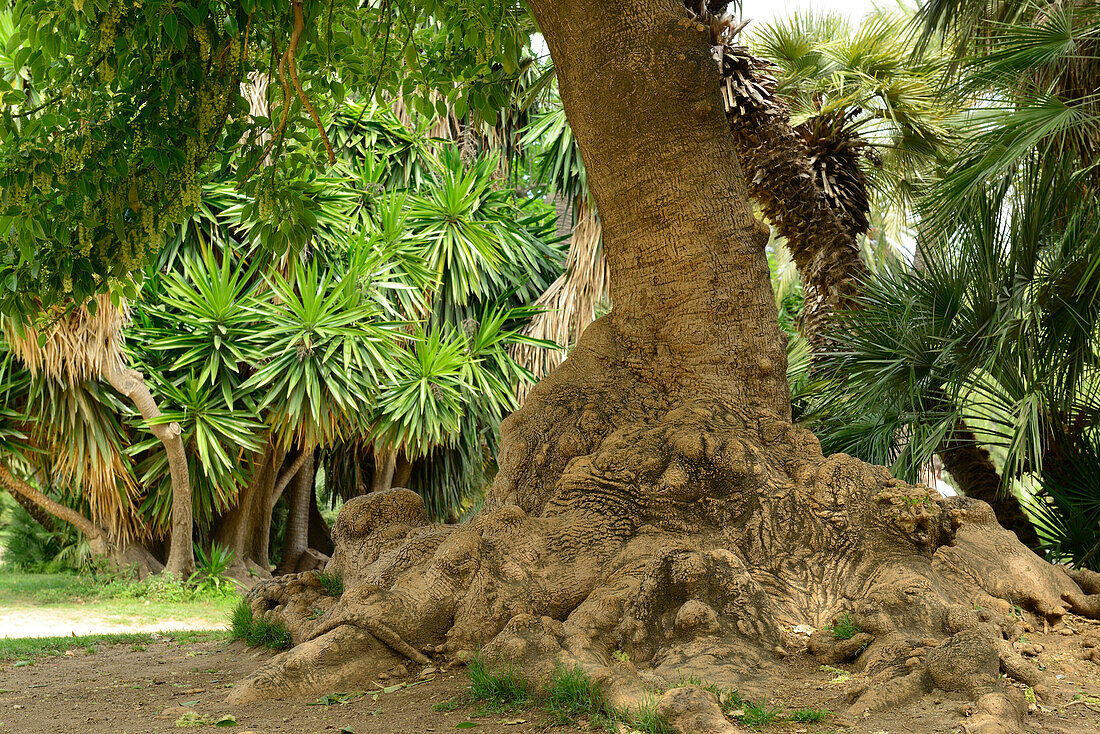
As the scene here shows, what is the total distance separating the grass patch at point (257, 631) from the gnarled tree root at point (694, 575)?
1104 millimetres

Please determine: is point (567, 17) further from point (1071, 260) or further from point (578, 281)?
point (578, 281)

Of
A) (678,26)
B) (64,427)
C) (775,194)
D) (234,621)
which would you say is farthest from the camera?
(64,427)

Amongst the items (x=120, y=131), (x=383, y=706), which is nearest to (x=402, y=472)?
(x=120, y=131)

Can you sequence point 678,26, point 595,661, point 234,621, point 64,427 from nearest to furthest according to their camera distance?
point 595,661 → point 678,26 → point 234,621 → point 64,427

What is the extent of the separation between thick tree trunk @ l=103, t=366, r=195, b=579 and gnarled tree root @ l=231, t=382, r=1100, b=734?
6.38 meters

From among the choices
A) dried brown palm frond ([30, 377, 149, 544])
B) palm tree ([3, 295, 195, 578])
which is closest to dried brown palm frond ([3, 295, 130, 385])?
palm tree ([3, 295, 195, 578])

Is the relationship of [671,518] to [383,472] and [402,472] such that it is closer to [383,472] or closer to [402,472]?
[383,472]

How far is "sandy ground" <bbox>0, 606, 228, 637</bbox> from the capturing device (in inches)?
314

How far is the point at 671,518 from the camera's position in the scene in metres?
3.87

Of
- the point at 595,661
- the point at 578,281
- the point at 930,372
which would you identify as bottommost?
the point at 595,661

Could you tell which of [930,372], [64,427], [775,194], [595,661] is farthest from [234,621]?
[775,194]

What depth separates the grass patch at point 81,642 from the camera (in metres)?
5.85

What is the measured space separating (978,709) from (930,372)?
3.75m

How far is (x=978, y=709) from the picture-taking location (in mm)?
2732
